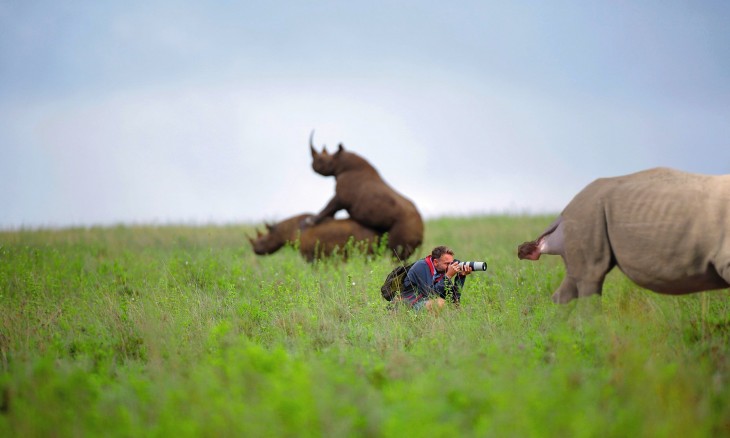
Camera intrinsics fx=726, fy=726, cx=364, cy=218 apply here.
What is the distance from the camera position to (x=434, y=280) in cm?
812

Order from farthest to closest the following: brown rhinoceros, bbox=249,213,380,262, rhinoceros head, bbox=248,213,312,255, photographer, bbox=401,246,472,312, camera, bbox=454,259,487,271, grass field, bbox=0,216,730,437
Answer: rhinoceros head, bbox=248,213,312,255, brown rhinoceros, bbox=249,213,380,262, photographer, bbox=401,246,472,312, camera, bbox=454,259,487,271, grass field, bbox=0,216,730,437

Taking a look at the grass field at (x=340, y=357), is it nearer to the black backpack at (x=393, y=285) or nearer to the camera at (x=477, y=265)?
the black backpack at (x=393, y=285)

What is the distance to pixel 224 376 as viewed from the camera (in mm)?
5223

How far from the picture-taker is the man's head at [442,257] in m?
8.00

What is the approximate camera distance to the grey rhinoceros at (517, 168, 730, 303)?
588 centimetres

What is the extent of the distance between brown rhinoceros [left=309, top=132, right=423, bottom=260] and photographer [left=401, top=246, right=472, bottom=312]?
3.93m

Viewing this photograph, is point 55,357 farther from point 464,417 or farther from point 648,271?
point 648,271

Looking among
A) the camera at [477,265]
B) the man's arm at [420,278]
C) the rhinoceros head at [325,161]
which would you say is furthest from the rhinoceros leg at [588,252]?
the rhinoceros head at [325,161]

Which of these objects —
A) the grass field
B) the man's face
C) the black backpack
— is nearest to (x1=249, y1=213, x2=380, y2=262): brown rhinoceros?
the grass field

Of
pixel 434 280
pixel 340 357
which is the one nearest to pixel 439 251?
pixel 434 280

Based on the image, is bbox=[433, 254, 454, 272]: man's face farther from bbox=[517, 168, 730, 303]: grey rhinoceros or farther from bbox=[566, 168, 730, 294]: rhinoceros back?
bbox=[566, 168, 730, 294]: rhinoceros back

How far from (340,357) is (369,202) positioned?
22.0ft

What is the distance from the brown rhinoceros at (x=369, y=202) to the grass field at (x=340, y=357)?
5.69 feet

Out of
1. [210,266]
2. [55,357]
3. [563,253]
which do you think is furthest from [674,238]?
[210,266]
